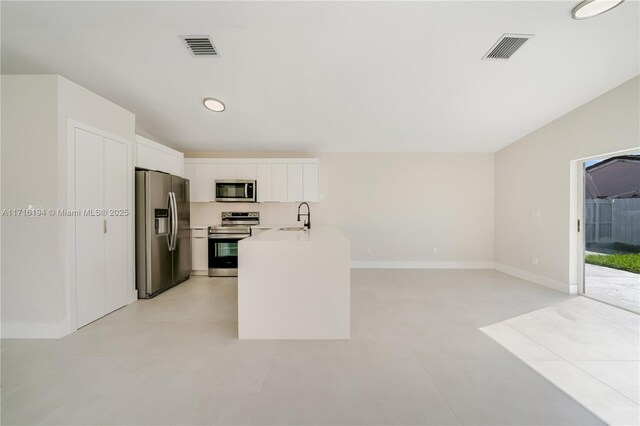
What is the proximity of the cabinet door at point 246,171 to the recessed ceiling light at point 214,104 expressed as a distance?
1316 mm

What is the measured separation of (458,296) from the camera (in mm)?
3699

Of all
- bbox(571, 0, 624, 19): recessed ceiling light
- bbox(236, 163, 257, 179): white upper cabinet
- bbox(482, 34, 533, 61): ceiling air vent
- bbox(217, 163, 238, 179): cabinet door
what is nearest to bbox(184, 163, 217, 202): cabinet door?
bbox(217, 163, 238, 179): cabinet door

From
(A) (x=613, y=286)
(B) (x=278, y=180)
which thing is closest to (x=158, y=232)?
(B) (x=278, y=180)

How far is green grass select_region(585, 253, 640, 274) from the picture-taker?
3.38m

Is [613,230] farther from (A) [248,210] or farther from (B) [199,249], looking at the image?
(B) [199,249]

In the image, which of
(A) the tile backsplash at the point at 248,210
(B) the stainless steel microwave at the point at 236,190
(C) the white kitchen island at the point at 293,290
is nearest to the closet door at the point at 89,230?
(C) the white kitchen island at the point at 293,290

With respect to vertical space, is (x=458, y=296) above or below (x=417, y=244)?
below

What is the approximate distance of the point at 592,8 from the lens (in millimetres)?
2215

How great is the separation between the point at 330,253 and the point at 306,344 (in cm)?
84

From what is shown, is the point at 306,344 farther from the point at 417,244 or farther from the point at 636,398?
the point at 417,244

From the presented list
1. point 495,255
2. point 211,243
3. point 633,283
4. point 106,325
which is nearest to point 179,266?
point 211,243

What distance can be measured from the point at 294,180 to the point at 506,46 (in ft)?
11.9

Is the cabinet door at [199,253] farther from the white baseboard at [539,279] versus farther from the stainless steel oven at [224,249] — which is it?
the white baseboard at [539,279]

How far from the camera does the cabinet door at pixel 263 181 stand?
5.11m
